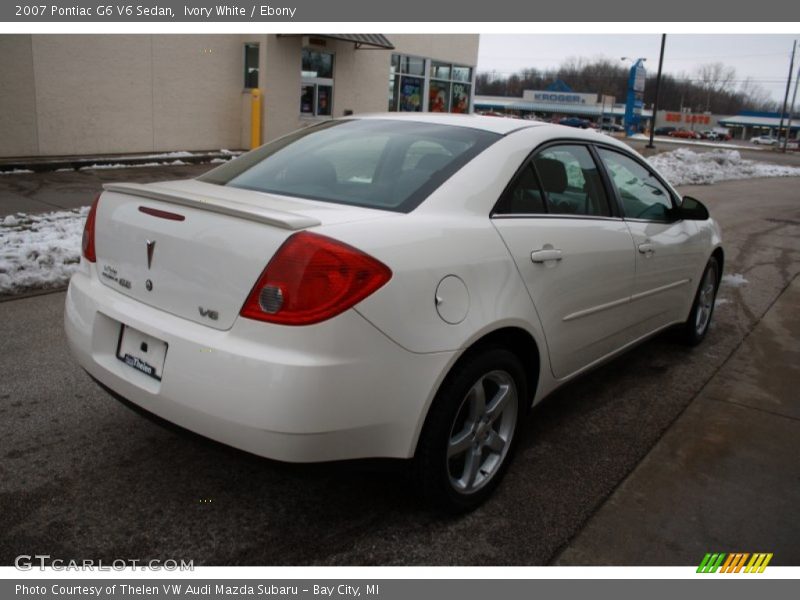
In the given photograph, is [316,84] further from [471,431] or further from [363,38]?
[471,431]

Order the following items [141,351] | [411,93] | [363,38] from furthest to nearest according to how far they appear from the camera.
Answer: [411,93] → [363,38] → [141,351]

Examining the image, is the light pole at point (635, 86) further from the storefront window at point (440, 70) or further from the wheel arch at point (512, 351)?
the wheel arch at point (512, 351)

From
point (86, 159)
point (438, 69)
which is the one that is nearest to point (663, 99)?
point (438, 69)

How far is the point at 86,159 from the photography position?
47.0 ft

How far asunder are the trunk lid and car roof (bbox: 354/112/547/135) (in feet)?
3.17

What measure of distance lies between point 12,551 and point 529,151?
2598 millimetres

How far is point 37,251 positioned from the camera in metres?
6.43

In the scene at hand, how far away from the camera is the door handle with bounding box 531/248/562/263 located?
301 centimetres

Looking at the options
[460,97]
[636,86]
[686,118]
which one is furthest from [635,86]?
[686,118]

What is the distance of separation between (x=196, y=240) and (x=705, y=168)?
23.6m

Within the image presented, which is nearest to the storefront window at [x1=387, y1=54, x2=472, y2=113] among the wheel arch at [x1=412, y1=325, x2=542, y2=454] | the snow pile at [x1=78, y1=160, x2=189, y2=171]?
the snow pile at [x1=78, y1=160, x2=189, y2=171]

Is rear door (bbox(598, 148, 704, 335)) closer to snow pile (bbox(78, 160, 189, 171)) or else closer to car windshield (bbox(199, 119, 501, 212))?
car windshield (bbox(199, 119, 501, 212))

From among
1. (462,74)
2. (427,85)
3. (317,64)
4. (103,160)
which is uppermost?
(462,74)

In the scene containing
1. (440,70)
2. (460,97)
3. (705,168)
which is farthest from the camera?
(460,97)
